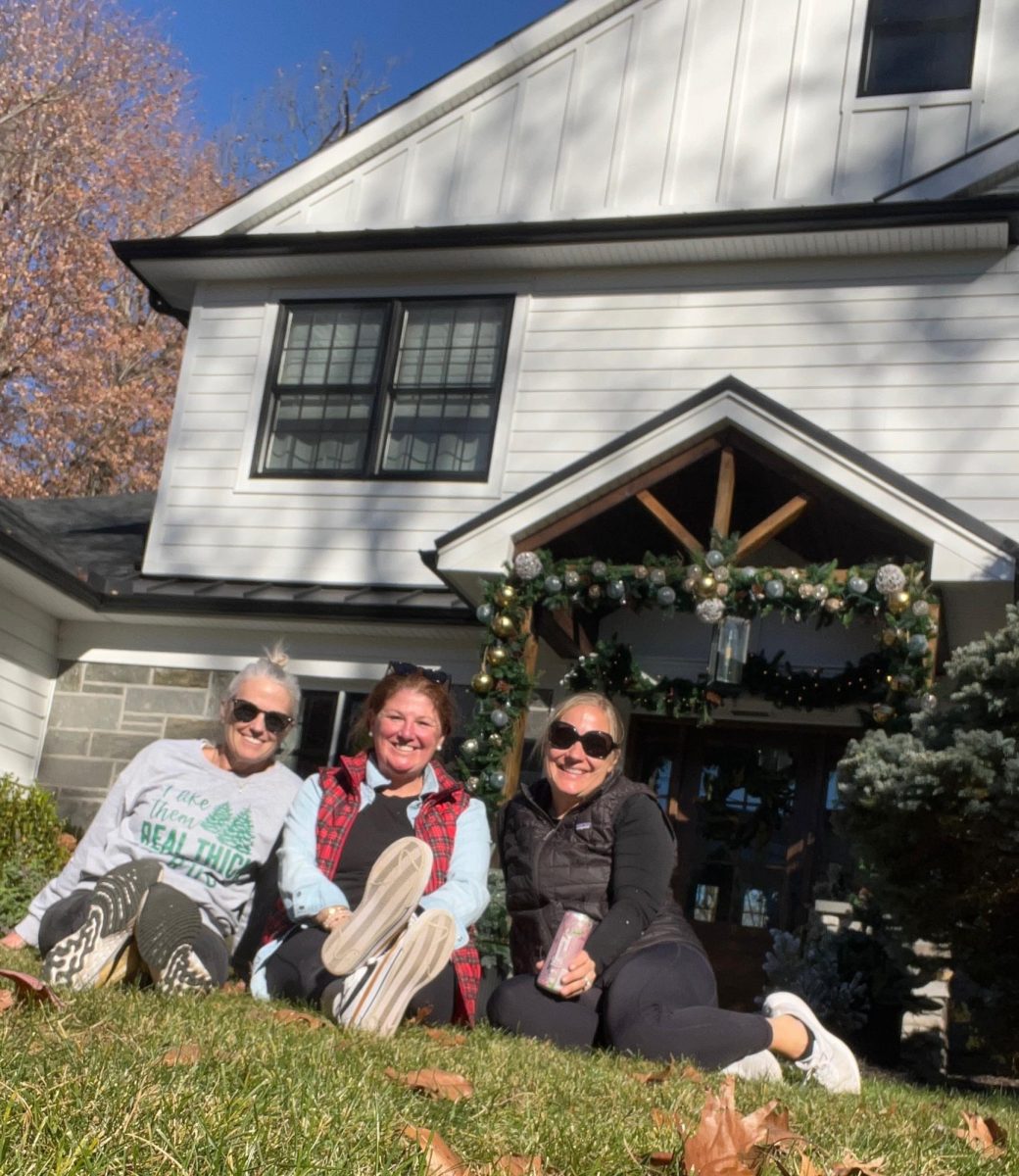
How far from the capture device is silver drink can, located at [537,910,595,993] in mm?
4652

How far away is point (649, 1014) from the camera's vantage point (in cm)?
457

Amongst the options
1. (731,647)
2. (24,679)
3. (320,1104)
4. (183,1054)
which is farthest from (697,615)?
(320,1104)

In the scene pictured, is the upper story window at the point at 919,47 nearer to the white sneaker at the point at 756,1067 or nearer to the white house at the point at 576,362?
the white house at the point at 576,362

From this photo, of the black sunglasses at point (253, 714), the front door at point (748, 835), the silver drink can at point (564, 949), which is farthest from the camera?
the front door at point (748, 835)

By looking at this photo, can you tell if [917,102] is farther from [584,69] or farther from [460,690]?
[460,690]

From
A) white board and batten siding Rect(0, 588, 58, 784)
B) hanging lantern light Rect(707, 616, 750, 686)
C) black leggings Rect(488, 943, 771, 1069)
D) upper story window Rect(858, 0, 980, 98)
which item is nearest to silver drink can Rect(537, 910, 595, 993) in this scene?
black leggings Rect(488, 943, 771, 1069)

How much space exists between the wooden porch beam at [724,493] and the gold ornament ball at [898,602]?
1.12m

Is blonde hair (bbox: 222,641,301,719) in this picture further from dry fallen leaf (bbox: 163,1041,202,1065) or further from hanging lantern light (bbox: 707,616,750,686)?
hanging lantern light (bbox: 707,616,750,686)

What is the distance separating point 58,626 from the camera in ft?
37.9

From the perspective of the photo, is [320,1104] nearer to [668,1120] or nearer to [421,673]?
[668,1120]

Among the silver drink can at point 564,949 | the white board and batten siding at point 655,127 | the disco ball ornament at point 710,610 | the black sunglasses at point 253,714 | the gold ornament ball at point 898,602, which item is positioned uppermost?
the white board and batten siding at point 655,127

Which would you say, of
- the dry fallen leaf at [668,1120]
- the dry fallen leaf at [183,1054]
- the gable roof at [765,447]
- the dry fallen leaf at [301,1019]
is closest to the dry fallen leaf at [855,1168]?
the dry fallen leaf at [668,1120]

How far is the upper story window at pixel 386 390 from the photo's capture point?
11.4 m

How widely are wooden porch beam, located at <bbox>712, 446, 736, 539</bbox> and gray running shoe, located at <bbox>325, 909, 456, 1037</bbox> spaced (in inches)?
196
